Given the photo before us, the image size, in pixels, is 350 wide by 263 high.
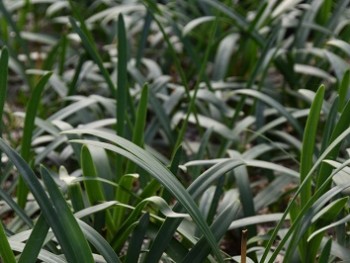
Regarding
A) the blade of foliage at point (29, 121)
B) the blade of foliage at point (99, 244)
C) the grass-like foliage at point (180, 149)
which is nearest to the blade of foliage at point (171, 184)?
the grass-like foliage at point (180, 149)

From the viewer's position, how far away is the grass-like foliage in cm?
134

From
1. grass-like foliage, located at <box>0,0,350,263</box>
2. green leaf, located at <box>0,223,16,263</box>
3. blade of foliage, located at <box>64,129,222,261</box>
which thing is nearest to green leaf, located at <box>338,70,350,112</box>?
grass-like foliage, located at <box>0,0,350,263</box>

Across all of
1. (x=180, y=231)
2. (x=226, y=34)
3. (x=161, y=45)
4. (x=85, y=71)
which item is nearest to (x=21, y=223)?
(x=180, y=231)

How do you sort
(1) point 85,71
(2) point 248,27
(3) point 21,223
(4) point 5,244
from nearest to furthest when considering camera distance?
(4) point 5,244 < (3) point 21,223 < (2) point 248,27 < (1) point 85,71

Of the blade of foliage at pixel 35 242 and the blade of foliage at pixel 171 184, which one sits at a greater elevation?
the blade of foliage at pixel 171 184

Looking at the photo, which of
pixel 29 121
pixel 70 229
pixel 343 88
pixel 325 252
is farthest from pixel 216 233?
pixel 29 121

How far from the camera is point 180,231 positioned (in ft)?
4.83

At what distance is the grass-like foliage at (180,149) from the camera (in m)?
1.34

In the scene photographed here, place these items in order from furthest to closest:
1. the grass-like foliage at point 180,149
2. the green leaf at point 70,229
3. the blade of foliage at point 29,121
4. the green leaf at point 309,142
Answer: the blade of foliage at point 29,121 < the green leaf at point 309,142 < the grass-like foliage at point 180,149 < the green leaf at point 70,229

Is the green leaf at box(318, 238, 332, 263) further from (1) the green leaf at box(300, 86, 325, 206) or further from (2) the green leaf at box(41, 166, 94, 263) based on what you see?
(2) the green leaf at box(41, 166, 94, 263)

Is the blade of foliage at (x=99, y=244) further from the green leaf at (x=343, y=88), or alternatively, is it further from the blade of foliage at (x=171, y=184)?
the green leaf at (x=343, y=88)

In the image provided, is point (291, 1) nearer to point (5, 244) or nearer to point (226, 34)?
point (226, 34)

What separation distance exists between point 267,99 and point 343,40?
285mm

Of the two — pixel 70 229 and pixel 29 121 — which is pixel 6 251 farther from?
pixel 29 121
